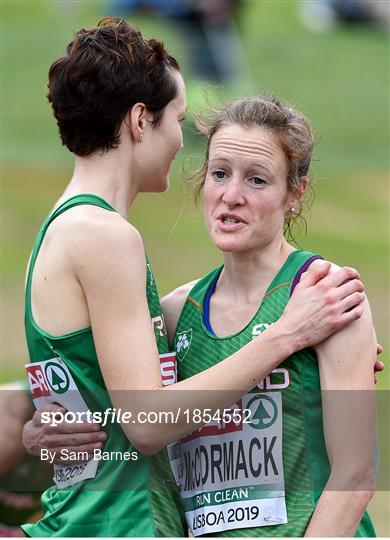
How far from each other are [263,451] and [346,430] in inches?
11.8

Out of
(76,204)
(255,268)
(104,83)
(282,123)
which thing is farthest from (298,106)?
(76,204)

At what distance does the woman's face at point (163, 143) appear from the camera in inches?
150

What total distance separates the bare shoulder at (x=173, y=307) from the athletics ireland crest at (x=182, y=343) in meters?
0.06

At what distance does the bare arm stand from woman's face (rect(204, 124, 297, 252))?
0.47 metres

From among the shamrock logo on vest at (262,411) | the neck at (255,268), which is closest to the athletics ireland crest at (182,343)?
the neck at (255,268)

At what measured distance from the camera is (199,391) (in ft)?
11.4

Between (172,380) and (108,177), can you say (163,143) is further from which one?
(172,380)

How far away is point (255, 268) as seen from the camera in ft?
12.6

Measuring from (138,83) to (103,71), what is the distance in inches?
4.7

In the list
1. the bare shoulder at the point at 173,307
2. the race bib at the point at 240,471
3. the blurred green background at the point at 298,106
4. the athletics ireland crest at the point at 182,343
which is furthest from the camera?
the blurred green background at the point at 298,106

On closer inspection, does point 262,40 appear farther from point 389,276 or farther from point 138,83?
point 138,83

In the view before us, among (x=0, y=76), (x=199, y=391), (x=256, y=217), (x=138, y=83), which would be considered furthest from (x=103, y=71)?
(x=0, y=76)

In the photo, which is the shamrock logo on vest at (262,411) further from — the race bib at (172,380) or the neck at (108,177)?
the neck at (108,177)

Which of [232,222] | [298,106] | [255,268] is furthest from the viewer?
[298,106]
